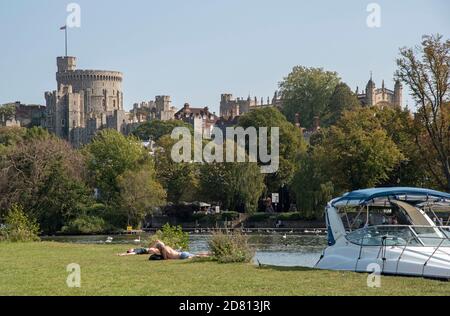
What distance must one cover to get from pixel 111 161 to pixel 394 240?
64.8 m

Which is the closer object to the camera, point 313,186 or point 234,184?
point 313,186

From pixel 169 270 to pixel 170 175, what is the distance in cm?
6655

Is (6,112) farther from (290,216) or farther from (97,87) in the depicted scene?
(290,216)

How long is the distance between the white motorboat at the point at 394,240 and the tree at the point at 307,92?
109057mm

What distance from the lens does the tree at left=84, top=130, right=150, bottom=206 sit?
81.8 m

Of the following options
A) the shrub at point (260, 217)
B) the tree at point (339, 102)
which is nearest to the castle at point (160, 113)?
the tree at point (339, 102)

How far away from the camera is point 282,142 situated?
88.6m

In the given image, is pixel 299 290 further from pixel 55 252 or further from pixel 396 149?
pixel 396 149

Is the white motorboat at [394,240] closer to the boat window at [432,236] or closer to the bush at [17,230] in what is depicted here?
the boat window at [432,236]

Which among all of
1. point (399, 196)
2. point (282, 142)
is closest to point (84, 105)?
point (282, 142)

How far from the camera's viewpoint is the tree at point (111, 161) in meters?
81.8

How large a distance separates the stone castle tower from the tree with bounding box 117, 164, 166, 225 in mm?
92207

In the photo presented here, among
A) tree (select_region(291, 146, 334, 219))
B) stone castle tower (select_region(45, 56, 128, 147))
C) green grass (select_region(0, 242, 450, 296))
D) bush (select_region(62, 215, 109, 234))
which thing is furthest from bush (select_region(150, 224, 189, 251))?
stone castle tower (select_region(45, 56, 128, 147))

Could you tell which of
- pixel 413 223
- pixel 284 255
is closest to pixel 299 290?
pixel 413 223
